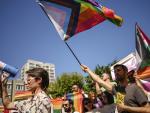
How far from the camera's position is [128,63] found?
7.53 m

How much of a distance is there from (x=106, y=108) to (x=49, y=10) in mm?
2263

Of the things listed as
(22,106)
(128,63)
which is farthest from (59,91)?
(22,106)

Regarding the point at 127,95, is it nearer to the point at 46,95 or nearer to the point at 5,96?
the point at 46,95

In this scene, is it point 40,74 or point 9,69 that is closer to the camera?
point 40,74

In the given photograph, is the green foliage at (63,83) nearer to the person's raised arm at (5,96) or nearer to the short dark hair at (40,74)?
the person's raised arm at (5,96)

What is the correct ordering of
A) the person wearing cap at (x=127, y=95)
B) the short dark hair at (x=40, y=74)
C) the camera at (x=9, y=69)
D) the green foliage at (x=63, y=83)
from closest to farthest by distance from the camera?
the short dark hair at (x=40, y=74) → the person wearing cap at (x=127, y=95) → the camera at (x=9, y=69) → the green foliage at (x=63, y=83)

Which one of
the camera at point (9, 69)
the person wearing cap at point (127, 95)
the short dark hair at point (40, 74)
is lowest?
the person wearing cap at point (127, 95)

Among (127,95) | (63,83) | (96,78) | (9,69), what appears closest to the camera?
(127,95)

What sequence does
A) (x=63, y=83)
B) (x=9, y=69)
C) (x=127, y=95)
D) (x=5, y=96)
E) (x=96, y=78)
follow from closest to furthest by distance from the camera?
(x=5, y=96) < (x=127, y=95) < (x=9, y=69) < (x=96, y=78) < (x=63, y=83)

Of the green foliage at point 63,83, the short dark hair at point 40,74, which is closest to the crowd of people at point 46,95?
the short dark hair at point 40,74

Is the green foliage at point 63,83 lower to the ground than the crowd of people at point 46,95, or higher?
higher

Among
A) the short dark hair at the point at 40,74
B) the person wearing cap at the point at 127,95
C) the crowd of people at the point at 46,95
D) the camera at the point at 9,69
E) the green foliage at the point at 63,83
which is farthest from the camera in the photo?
the green foliage at the point at 63,83

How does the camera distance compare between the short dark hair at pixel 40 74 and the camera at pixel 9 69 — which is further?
the camera at pixel 9 69

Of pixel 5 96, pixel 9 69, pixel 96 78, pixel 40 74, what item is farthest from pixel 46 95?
pixel 96 78
